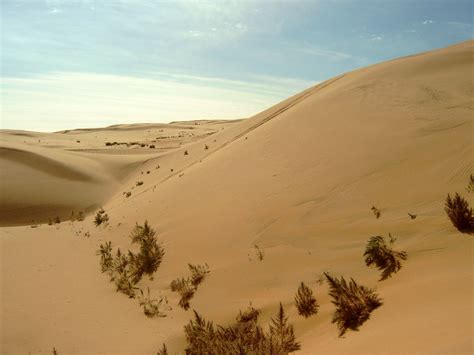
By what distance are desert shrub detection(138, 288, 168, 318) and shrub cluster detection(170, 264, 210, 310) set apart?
24 centimetres

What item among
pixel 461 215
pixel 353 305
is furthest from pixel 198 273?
pixel 461 215

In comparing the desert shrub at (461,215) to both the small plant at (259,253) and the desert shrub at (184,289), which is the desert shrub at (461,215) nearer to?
the small plant at (259,253)

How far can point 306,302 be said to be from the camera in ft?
12.6

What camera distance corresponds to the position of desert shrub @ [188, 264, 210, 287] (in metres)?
5.19

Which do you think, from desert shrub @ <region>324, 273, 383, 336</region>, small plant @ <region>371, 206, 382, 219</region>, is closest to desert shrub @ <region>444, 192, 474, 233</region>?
small plant @ <region>371, 206, 382, 219</region>

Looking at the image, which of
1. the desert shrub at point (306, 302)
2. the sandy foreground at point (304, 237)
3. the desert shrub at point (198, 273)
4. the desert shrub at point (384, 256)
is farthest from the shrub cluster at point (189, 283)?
the desert shrub at point (384, 256)

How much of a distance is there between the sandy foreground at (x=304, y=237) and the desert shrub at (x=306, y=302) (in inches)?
3.6

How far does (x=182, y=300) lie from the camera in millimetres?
4887

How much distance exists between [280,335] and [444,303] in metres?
1.47

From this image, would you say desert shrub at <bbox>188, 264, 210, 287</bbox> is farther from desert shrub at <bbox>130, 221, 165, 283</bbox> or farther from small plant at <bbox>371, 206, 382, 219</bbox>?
small plant at <bbox>371, 206, 382, 219</bbox>

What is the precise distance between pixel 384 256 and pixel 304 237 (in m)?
1.36

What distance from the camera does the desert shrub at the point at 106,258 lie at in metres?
6.35

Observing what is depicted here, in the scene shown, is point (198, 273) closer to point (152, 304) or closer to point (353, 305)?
point (152, 304)

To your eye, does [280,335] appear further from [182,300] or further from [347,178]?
[347,178]
